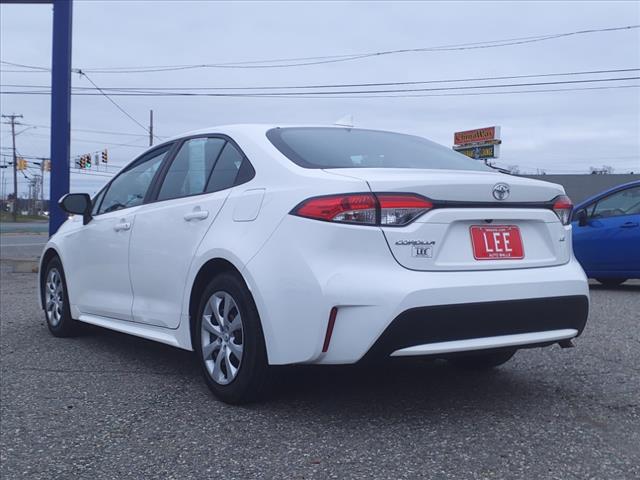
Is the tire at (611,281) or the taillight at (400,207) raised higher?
the taillight at (400,207)

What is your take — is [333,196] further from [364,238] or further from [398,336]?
[398,336]

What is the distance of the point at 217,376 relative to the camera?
411 cm

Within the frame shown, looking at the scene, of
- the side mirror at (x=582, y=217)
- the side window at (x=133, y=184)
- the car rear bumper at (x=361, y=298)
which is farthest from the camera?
the side mirror at (x=582, y=217)

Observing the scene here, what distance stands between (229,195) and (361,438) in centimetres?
150

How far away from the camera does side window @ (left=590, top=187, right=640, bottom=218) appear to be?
A: 9.86 meters

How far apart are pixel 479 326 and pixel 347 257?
2.34 ft

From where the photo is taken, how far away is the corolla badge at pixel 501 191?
3.77 metres

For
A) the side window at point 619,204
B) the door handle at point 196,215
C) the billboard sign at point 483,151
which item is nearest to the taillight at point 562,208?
the door handle at point 196,215

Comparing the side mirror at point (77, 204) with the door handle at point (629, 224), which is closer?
the side mirror at point (77, 204)

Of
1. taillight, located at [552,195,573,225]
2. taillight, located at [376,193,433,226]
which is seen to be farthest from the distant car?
taillight, located at [376,193,433,226]

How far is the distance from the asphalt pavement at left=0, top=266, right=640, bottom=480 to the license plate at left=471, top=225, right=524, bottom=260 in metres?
0.82

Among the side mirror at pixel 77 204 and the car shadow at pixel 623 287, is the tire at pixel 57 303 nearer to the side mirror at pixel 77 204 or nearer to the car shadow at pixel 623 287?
the side mirror at pixel 77 204

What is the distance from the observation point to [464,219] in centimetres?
364

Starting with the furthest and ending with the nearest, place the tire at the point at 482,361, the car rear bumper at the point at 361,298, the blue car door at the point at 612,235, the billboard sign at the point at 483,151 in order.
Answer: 1. the billboard sign at the point at 483,151
2. the blue car door at the point at 612,235
3. the tire at the point at 482,361
4. the car rear bumper at the point at 361,298
